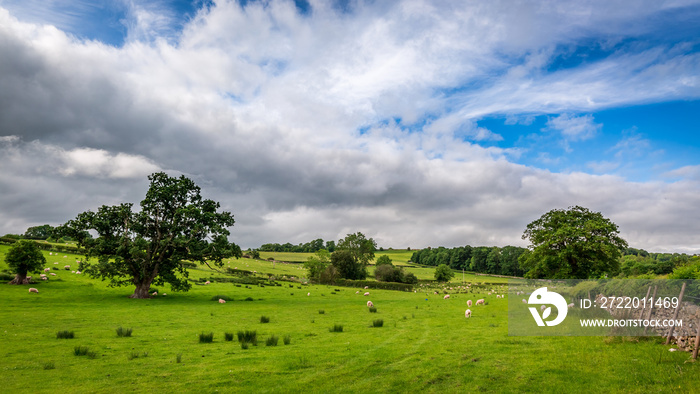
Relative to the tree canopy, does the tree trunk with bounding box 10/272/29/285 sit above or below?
below

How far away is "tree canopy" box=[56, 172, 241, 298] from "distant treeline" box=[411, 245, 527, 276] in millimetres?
121047

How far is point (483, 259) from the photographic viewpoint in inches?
5906

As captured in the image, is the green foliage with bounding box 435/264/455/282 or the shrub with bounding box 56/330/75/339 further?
the green foliage with bounding box 435/264/455/282

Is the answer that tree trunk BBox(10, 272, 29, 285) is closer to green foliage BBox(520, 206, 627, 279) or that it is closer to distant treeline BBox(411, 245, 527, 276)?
green foliage BBox(520, 206, 627, 279)

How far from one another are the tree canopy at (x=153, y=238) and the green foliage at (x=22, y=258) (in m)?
5.34

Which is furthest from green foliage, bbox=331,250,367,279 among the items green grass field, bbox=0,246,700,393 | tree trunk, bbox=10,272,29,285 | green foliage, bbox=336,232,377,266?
green grass field, bbox=0,246,700,393

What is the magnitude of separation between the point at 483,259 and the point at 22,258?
5733 inches

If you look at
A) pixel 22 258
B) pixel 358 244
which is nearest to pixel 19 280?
pixel 22 258

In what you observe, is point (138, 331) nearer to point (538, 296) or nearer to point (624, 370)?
point (624, 370)

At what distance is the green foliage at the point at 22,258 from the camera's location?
37.3m

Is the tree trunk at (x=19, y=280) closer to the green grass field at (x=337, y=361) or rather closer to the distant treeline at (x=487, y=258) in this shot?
the green grass field at (x=337, y=361)

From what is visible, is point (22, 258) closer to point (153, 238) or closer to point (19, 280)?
point (19, 280)

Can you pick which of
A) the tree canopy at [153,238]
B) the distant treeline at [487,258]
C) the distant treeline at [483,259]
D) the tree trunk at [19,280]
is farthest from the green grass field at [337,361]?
the distant treeline at [483,259]

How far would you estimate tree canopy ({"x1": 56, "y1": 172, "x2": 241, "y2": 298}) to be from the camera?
119 feet
